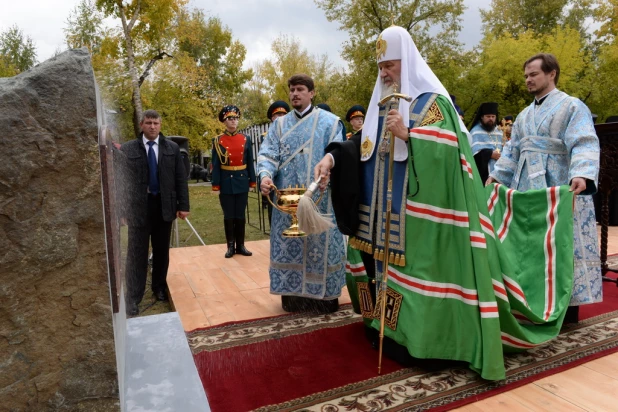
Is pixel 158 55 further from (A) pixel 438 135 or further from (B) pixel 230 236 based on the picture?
(A) pixel 438 135

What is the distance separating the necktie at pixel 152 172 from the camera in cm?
423

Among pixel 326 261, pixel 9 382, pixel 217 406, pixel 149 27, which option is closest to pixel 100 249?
pixel 9 382

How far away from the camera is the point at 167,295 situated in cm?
A: 470

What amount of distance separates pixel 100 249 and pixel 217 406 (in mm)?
1490

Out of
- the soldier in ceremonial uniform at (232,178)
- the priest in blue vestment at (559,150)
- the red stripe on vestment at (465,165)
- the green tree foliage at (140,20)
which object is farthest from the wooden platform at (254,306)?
the green tree foliage at (140,20)

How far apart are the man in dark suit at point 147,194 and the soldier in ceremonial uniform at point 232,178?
2.04 m

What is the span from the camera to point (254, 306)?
418cm

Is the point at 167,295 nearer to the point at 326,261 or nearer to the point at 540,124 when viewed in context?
the point at 326,261

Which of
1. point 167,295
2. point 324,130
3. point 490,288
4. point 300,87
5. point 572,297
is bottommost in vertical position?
point 167,295

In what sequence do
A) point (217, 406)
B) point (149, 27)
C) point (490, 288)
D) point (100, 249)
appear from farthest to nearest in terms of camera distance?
point (149, 27), point (490, 288), point (217, 406), point (100, 249)

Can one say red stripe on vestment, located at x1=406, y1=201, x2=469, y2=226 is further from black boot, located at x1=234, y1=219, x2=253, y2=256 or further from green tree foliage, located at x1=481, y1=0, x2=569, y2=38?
green tree foliage, located at x1=481, y1=0, x2=569, y2=38

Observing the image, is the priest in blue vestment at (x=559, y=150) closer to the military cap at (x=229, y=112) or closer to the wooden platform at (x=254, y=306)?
the wooden platform at (x=254, y=306)

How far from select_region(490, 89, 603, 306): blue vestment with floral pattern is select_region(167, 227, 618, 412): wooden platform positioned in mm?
690

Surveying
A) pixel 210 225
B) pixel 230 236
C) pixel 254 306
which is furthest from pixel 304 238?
pixel 210 225
